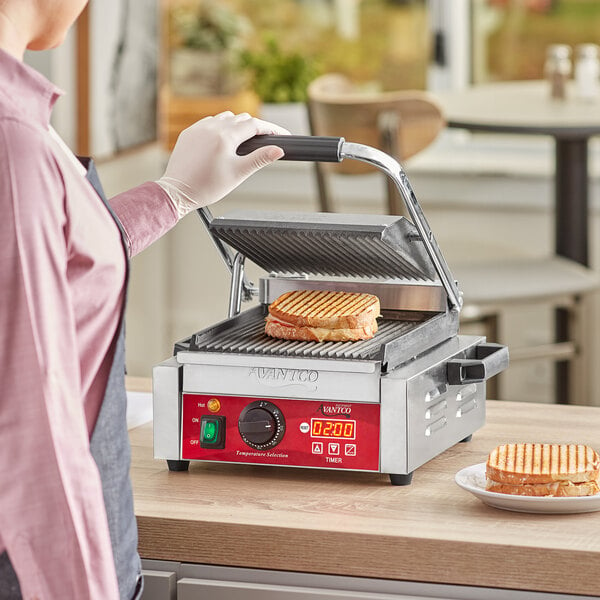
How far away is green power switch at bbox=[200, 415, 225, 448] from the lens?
51.1 inches

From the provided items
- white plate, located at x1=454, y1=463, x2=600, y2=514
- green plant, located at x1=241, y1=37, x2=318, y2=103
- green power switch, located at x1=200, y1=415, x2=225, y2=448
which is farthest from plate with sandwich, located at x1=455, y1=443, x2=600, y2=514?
green plant, located at x1=241, y1=37, x2=318, y2=103

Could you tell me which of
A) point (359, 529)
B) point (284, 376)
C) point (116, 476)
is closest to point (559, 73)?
point (284, 376)

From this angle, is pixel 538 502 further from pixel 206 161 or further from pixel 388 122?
pixel 388 122

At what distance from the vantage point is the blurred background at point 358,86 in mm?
4285

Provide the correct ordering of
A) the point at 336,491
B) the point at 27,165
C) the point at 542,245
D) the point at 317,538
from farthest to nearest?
the point at 542,245 → the point at 336,491 → the point at 317,538 → the point at 27,165

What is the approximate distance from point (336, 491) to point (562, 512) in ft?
0.74

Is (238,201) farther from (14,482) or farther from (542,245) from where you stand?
(14,482)

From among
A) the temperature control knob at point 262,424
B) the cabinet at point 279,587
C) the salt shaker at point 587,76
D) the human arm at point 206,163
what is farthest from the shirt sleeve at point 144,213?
the salt shaker at point 587,76

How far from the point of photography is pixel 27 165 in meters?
0.86

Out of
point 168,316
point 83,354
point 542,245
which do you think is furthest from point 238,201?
point 83,354

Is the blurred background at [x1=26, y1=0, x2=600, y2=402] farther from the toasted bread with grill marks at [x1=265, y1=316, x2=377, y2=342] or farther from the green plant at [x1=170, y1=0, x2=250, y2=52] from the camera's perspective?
the toasted bread with grill marks at [x1=265, y1=316, x2=377, y2=342]

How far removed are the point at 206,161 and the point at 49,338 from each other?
0.40 meters

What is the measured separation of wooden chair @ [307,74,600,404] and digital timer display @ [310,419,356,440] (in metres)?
1.92

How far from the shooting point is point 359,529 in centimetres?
113
